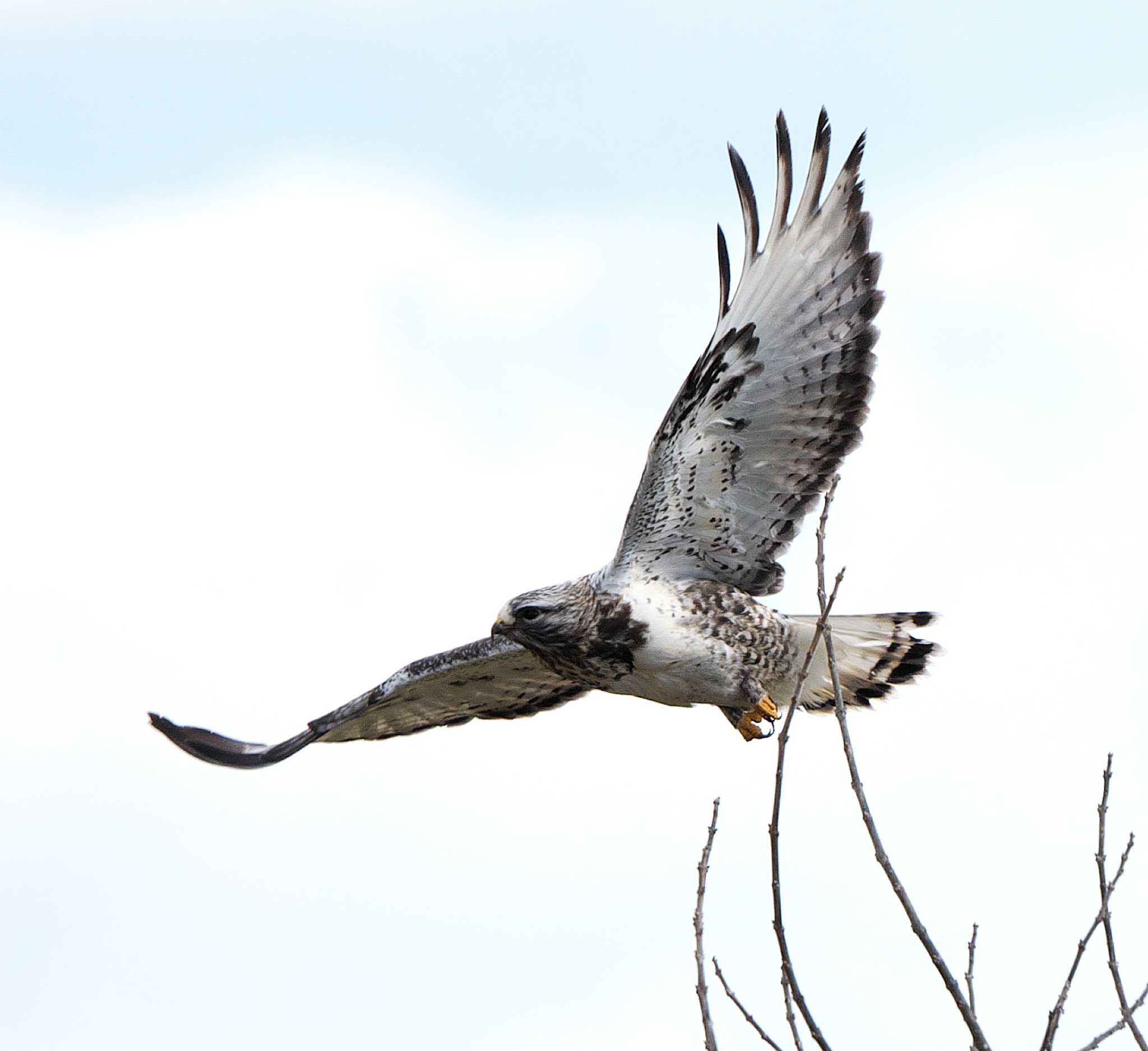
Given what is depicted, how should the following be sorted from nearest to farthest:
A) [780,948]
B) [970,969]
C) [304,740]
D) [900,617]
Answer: [780,948], [970,969], [900,617], [304,740]

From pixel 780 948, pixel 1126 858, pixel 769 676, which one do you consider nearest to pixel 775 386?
pixel 769 676

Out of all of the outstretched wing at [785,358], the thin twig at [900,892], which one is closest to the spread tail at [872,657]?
the outstretched wing at [785,358]

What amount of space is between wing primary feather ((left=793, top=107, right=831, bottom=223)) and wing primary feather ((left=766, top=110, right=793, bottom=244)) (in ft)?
0.21

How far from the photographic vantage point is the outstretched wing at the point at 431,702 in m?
7.79

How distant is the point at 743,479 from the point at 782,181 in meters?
1.31

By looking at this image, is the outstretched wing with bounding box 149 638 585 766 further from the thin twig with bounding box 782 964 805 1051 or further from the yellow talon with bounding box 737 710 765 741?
the thin twig with bounding box 782 964 805 1051

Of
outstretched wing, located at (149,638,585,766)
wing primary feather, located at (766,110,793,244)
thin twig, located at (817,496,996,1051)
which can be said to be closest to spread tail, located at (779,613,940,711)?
outstretched wing, located at (149,638,585,766)

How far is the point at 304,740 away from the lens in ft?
26.7

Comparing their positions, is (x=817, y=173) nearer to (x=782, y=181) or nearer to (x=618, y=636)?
(x=782, y=181)

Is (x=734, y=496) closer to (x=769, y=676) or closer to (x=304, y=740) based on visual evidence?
(x=769, y=676)

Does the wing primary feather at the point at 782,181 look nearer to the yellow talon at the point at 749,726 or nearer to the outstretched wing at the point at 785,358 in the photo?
the outstretched wing at the point at 785,358

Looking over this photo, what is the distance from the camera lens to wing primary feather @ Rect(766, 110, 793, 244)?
264 inches

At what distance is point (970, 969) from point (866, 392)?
9.79 feet

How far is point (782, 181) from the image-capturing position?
675 centimetres
